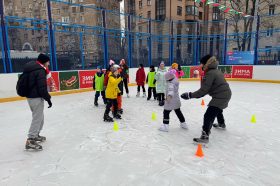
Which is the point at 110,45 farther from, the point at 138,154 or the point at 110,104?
the point at 138,154

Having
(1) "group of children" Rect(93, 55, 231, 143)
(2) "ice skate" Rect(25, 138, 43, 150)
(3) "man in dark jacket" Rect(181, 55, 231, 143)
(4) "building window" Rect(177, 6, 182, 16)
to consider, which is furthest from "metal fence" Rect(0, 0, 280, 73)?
(4) "building window" Rect(177, 6, 182, 16)

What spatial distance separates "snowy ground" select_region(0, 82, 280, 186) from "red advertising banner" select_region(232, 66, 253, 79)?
34.1ft

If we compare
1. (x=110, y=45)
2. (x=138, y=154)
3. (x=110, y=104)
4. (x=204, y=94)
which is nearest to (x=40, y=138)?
(x=110, y=104)

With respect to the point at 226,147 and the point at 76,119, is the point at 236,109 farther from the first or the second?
the point at 76,119

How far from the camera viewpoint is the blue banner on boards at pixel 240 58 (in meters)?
14.9

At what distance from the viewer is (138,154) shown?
11.7ft

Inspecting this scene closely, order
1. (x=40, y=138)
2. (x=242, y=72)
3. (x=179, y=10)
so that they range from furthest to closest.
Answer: (x=179, y=10) → (x=242, y=72) → (x=40, y=138)

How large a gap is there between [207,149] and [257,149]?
0.90 m

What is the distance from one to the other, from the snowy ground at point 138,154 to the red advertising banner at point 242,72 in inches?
410

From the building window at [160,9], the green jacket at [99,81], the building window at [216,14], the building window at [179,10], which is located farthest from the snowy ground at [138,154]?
the building window at [216,14]

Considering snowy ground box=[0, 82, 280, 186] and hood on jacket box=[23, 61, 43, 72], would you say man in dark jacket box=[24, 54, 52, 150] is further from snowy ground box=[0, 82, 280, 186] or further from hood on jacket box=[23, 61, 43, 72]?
snowy ground box=[0, 82, 280, 186]

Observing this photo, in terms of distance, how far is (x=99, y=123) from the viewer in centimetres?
539

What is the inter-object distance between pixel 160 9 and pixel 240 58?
27833mm

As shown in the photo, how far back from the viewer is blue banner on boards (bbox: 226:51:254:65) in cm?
1493
